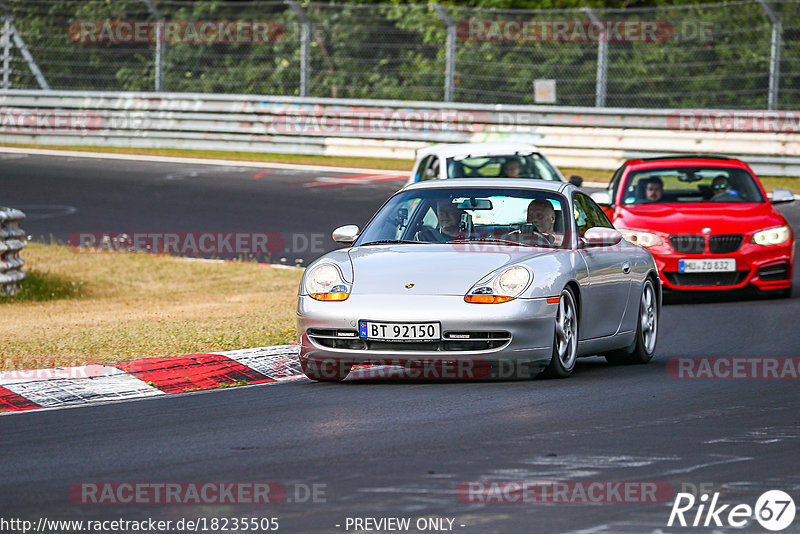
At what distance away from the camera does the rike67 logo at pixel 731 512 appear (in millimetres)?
5074

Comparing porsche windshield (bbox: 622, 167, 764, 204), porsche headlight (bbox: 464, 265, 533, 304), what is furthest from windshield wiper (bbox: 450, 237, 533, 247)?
porsche windshield (bbox: 622, 167, 764, 204)

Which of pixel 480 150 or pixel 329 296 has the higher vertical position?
pixel 480 150

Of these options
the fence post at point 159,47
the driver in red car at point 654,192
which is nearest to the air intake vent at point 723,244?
the driver in red car at point 654,192

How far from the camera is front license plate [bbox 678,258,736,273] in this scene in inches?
534

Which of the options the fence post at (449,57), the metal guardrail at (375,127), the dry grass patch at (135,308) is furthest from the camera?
the fence post at (449,57)

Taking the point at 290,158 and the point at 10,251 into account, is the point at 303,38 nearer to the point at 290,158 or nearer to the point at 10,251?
the point at 290,158

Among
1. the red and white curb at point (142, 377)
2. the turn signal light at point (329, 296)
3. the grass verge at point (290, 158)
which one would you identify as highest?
the turn signal light at point (329, 296)

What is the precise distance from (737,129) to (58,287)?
1310 centimetres

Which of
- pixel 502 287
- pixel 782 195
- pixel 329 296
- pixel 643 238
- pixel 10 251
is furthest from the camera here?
pixel 10 251

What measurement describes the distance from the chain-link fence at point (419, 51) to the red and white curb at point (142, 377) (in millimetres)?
15712

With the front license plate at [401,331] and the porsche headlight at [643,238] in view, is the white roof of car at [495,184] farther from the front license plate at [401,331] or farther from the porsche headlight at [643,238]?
the porsche headlight at [643,238]

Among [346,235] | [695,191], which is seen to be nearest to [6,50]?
[695,191]

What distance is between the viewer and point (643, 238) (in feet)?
44.9

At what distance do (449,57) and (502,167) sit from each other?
9467 mm
